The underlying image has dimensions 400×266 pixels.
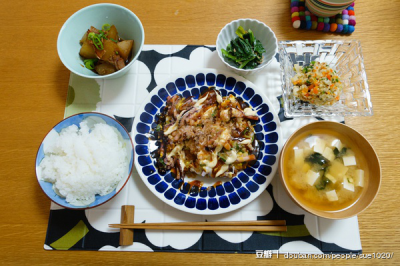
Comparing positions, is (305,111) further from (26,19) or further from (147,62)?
(26,19)

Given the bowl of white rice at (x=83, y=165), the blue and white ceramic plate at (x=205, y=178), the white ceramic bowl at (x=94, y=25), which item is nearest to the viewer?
the bowl of white rice at (x=83, y=165)

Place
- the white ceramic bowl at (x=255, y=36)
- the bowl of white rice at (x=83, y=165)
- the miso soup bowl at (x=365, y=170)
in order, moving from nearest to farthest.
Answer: the miso soup bowl at (x=365, y=170) → the bowl of white rice at (x=83, y=165) → the white ceramic bowl at (x=255, y=36)

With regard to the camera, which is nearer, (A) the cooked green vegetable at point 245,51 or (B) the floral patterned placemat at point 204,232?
(B) the floral patterned placemat at point 204,232

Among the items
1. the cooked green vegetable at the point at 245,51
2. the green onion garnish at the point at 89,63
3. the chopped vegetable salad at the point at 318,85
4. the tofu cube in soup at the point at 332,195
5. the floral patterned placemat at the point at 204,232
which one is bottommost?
the floral patterned placemat at the point at 204,232

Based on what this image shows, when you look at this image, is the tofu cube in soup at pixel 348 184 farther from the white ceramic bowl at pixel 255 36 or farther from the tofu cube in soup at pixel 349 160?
the white ceramic bowl at pixel 255 36

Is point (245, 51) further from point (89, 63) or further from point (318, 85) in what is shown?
point (89, 63)

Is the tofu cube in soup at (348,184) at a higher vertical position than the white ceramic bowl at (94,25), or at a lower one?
lower

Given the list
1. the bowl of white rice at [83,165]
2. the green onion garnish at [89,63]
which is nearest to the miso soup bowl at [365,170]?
the bowl of white rice at [83,165]

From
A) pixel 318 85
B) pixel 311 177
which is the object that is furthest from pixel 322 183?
pixel 318 85
